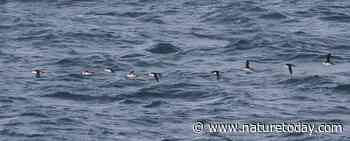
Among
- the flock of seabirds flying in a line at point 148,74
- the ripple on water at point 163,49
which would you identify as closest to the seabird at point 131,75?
the flock of seabirds flying in a line at point 148,74

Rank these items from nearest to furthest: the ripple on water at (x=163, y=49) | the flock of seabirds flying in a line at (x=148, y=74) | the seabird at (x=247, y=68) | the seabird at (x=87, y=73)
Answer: the flock of seabirds flying in a line at (x=148, y=74), the seabird at (x=87, y=73), the seabird at (x=247, y=68), the ripple on water at (x=163, y=49)

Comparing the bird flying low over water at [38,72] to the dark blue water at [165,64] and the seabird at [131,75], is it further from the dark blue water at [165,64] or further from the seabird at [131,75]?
the seabird at [131,75]

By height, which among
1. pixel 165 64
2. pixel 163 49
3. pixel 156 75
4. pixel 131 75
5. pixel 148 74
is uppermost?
pixel 156 75

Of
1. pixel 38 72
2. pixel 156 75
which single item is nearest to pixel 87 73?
pixel 38 72

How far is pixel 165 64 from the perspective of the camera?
5897 centimetres

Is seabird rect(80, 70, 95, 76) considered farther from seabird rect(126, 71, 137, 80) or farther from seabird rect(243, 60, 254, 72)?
seabird rect(243, 60, 254, 72)

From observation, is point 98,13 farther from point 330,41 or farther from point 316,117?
point 316,117

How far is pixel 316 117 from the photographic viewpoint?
4891 centimetres

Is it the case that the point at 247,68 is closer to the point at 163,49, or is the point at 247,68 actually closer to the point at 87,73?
→ the point at 163,49

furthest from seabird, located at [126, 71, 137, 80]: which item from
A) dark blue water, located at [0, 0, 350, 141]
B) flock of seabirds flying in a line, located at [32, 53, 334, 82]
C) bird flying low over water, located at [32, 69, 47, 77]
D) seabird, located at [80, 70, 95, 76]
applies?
bird flying low over water, located at [32, 69, 47, 77]
